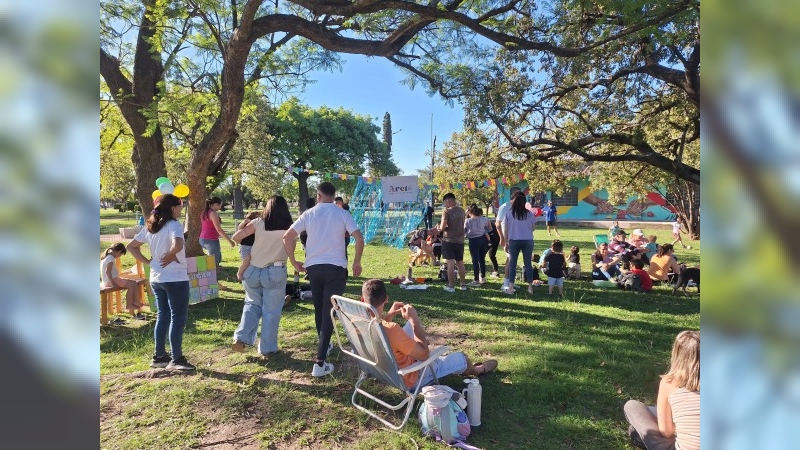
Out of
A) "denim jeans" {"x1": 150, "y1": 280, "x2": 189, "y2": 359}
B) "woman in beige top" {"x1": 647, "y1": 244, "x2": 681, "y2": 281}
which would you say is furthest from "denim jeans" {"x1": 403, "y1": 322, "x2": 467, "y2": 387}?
"woman in beige top" {"x1": 647, "y1": 244, "x2": 681, "y2": 281}

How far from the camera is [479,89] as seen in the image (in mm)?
7906

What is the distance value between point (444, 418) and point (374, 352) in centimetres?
73

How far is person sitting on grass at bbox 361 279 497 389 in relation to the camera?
3512 mm

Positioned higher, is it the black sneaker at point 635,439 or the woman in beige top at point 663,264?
the woman in beige top at point 663,264

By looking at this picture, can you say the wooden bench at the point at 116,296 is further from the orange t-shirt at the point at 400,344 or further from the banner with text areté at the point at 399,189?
the banner with text areté at the point at 399,189

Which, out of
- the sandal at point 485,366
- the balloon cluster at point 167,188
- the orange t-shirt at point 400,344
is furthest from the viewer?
the balloon cluster at point 167,188

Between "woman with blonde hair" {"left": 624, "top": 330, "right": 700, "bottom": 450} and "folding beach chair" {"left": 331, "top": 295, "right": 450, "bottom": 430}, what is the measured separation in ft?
4.74

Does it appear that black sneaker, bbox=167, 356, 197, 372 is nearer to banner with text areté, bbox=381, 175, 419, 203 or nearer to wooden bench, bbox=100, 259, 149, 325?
wooden bench, bbox=100, 259, 149, 325

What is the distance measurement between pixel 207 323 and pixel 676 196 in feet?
65.9

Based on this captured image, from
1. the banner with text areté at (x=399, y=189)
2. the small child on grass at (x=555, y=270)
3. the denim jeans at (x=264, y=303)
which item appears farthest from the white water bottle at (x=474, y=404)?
the banner with text areté at (x=399, y=189)

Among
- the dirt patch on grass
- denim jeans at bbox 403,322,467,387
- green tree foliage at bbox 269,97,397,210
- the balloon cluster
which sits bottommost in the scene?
the dirt patch on grass

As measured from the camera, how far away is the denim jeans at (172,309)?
4344mm

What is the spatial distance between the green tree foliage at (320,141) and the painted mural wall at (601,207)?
11.0 metres
